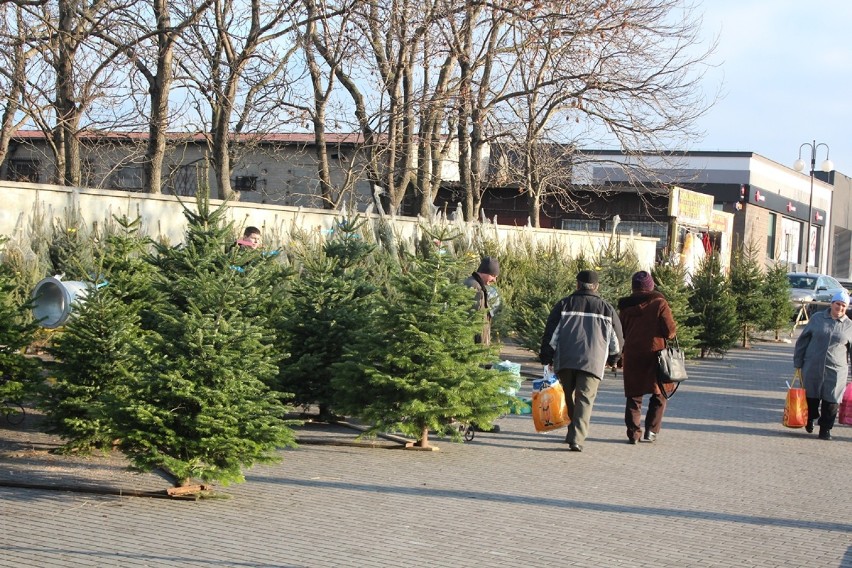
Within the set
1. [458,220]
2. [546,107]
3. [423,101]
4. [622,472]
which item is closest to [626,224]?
[546,107]

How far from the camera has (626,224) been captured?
49375mm

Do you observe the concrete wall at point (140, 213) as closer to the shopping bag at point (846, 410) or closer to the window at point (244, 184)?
the shopping bag at point (846, 410)

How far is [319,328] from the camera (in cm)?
1116

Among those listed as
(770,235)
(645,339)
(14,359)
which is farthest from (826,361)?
(770,235)

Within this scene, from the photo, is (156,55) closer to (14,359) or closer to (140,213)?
(140,213)

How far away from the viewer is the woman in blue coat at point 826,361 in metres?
12.9

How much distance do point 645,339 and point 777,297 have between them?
61.9 feet

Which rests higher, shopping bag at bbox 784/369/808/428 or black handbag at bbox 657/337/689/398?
black handbag at bbox 657/337/689/398

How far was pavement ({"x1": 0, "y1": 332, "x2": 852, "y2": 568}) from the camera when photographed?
265 inches

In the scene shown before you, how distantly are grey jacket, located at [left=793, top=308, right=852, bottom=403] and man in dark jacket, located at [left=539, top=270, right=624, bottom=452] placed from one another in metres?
3.11

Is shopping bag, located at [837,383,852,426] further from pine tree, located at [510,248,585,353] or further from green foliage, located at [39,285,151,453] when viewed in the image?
green foliage, located at [39,285,151,453]

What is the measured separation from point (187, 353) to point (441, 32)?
60.2 feet

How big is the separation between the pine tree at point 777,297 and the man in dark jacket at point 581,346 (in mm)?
18363

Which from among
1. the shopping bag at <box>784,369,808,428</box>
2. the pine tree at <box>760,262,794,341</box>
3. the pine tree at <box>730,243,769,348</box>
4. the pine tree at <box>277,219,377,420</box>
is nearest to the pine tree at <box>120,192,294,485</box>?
the pine tree at <box>277,219,377,420</box>
